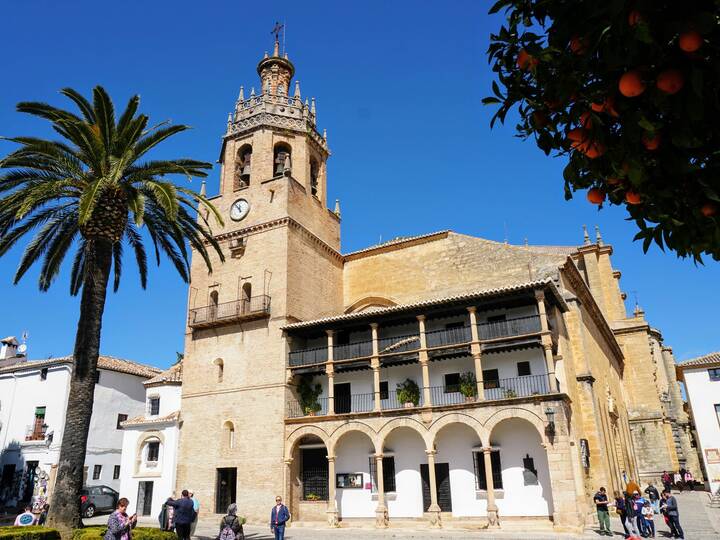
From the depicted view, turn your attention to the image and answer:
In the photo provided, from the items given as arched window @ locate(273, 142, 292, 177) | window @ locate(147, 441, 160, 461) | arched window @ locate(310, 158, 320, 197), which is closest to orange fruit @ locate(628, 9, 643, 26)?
arched window @ locate(273, 142, 292, 177)

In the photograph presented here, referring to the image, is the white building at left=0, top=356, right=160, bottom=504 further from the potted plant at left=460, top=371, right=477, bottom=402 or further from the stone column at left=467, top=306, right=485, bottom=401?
the stone column at left=467, top=306, right=485, bottom=401

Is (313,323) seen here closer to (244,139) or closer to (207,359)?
(207,359)

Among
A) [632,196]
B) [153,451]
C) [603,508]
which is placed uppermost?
[153,451]

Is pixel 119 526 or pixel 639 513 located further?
pixel 639 513

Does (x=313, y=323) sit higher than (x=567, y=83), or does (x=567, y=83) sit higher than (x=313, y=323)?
(x=313, y=323)

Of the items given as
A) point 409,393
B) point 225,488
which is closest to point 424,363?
point 409,393

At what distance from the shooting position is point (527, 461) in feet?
67.6

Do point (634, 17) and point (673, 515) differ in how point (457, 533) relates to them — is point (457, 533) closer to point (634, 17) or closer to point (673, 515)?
point (673, 515)

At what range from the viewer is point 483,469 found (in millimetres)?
21516

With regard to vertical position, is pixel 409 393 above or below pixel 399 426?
above

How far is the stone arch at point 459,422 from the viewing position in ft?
67.0

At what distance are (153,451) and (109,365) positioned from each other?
9506mm

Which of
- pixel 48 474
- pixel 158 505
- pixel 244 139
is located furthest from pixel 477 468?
pixel 48 474

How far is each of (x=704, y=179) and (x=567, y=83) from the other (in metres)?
0.88
